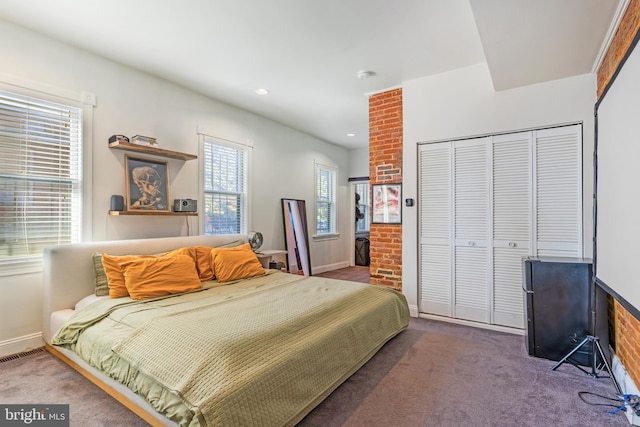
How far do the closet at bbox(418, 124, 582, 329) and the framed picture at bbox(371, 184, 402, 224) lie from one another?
0.28 metres

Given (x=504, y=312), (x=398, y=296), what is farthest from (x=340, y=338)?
(x=504, y=312)

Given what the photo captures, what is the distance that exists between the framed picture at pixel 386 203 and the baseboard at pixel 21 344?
3569 mm

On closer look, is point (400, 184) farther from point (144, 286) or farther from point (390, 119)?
point (144, 286)

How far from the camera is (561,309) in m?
2.61

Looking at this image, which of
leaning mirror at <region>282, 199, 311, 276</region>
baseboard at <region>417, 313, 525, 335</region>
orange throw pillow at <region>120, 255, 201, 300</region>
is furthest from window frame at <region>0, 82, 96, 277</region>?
baseboard at <region>417, 313, 525, 335</region>

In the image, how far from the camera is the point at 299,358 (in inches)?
73.3

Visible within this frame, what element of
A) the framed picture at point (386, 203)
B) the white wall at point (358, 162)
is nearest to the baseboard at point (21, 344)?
the framed picture at point (386, 203)

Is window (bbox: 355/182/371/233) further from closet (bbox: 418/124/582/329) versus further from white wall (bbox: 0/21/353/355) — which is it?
closet (bbox: 418/124/582/329)

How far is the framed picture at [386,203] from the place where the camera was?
3.91 m

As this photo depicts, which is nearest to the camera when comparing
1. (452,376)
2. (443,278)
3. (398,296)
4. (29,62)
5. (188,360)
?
(188,360)

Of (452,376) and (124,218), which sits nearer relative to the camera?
(452,376)

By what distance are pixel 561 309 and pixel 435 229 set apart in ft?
4.56

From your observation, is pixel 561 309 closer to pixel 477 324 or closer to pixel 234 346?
pixel 477 324

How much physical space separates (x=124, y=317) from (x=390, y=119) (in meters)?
3.43
